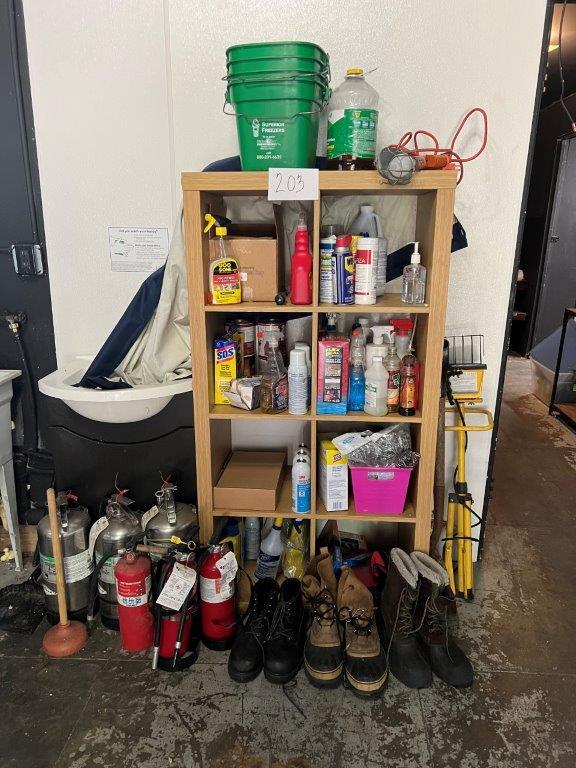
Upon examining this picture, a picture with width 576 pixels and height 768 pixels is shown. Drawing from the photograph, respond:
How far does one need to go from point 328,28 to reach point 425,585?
1851 mm

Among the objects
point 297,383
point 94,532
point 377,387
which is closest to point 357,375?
point 377,387

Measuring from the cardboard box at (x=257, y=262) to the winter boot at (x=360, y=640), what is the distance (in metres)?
1.01

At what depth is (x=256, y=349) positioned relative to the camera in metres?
1.93

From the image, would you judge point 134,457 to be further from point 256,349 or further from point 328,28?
point 328,28

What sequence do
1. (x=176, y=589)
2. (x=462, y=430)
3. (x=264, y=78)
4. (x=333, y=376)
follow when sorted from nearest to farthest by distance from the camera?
(x=264, y=78) → (x=176, y=589) → (x=333, y=376) → (x=462, y=430)

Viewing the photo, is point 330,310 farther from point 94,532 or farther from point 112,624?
point 112,624

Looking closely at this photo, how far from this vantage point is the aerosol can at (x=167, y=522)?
5.95ft

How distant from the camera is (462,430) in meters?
1.95

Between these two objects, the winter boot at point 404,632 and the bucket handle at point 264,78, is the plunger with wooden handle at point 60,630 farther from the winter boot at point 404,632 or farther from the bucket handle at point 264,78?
the bucket handle at point 264,78

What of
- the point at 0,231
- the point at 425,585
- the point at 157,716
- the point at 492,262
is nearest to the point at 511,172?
the point at 492,262

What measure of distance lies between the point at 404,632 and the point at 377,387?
0.77 metres

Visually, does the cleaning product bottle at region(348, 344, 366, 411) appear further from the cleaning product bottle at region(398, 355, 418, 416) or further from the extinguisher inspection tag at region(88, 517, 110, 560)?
the extinguisher inspection tag at region(88, 517, 110, 560)

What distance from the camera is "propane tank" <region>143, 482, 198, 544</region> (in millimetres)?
1814

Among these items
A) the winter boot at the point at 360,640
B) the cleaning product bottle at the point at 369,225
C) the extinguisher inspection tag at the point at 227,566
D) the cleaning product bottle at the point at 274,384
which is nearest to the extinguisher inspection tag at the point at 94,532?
the extinguisher inspection tag at the point at 227,566
